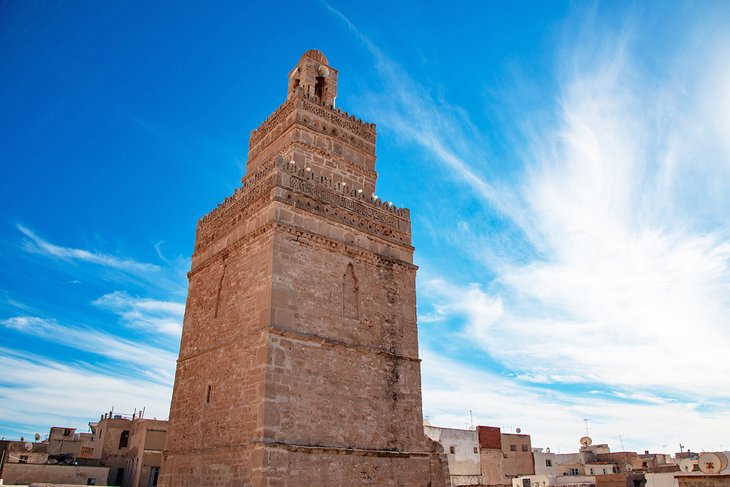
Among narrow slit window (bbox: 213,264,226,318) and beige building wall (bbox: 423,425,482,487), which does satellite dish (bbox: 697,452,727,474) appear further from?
beige building wall (bbox: 423,425,482,487)

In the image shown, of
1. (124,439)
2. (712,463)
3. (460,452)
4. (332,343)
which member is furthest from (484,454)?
(332,343)

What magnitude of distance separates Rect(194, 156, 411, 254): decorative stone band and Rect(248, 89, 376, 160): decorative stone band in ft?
6.75

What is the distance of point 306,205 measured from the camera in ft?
52.1

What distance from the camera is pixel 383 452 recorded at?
14.8m

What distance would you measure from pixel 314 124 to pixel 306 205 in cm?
395

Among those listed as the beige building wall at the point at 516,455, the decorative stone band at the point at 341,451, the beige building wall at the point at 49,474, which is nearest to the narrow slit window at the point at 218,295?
the decorative stone band at the point at 341,451

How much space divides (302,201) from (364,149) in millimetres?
4723

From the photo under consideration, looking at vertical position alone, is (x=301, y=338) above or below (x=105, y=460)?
above

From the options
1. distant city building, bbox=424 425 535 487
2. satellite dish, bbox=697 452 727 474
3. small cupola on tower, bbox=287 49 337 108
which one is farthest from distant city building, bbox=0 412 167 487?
satellite dish, bbox=697 452 727 474

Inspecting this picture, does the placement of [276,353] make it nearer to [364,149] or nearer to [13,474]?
[364,149]

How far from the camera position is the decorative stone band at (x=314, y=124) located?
18.5 metres

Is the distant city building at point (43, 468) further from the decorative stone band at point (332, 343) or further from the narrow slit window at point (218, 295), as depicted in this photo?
the decorative stone band at point (332, 343)

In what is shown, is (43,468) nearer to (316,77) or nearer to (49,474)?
(49,474)

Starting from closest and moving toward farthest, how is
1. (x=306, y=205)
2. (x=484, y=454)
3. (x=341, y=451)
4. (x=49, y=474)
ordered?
(x=341, y=451), (x=306, y=205), (x=49, y=474), (x=484, y=454)
